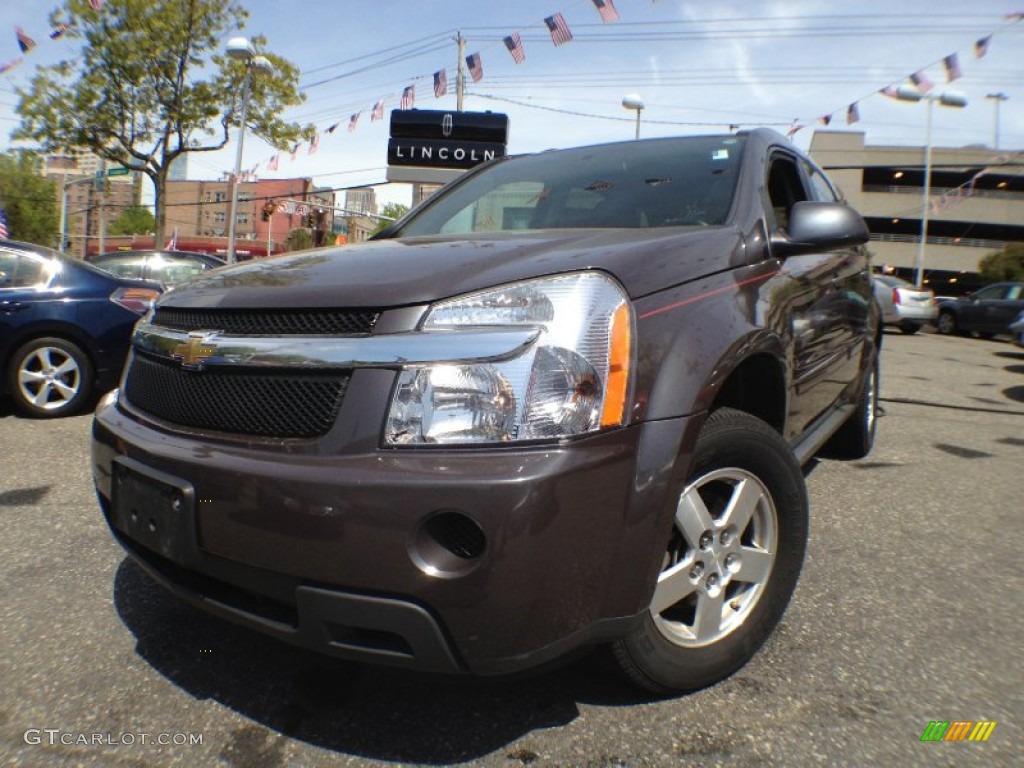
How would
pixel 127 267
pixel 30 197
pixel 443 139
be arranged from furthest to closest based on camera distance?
pixel 30 197
pixel 443 139
pixel 127 267

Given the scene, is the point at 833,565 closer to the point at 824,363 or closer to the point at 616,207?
the point at 824,363

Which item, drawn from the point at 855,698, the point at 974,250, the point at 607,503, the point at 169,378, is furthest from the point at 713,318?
the point at 974,250

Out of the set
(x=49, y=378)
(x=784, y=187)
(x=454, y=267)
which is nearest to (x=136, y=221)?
(x=49, y=378)

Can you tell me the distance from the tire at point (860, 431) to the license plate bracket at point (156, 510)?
3.59 metres

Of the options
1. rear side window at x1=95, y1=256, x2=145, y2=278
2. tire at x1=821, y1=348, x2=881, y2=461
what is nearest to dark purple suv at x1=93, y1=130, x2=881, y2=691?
tire at x1=821, y1=348, x2=881, y2=461

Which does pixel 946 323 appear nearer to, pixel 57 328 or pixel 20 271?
pixel 57 328

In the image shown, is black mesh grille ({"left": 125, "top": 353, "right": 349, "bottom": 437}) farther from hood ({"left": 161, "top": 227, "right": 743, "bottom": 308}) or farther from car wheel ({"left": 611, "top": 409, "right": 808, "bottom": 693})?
car wheel ({"left": 611, "top": 409, "right": 808, "bottom": 693})

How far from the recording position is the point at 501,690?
2039mm

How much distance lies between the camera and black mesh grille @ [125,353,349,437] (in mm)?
1677

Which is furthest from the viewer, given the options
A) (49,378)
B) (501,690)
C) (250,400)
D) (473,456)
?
(49,378)

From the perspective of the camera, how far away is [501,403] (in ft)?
5.22

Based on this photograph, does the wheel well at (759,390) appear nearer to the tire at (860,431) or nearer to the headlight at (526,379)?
the headlight at (526,379)

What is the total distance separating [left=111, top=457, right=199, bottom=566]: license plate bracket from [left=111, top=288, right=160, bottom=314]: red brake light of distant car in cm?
428

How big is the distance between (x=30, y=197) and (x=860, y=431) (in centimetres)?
7018
